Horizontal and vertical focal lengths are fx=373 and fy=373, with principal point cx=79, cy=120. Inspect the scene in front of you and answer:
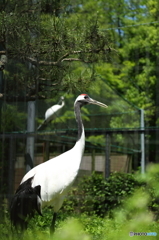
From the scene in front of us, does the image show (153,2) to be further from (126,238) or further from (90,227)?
(126,238)

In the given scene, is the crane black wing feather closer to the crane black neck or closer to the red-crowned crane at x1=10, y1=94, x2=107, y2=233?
the red-crowned crane at x1=10, y1=94, x2=107, y2=233

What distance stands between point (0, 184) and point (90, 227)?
1.70 feet

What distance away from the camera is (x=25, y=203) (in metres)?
1.65

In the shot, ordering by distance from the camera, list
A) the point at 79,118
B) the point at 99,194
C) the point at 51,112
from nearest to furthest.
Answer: the point at 79,118 → the point at 51,112 → the point at 99,194

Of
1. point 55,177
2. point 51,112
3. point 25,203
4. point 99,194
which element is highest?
point 51,112

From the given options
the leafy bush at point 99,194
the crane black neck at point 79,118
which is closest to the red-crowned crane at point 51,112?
the crane black neck at point 79,118

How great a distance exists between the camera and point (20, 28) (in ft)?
5.83

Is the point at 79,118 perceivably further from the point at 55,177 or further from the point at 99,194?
the point at 99,194

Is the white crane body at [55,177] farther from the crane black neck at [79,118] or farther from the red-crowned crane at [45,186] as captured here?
the crane black neck at [79,118]

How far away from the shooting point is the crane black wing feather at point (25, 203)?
1.64 metres

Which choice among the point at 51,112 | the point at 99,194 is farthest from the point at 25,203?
the point at 99,194

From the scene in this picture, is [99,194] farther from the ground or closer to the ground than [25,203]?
closer to the ground

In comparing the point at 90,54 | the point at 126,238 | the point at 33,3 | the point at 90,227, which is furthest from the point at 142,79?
the point at 126,238

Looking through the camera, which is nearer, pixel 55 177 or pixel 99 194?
pixel 55 177
